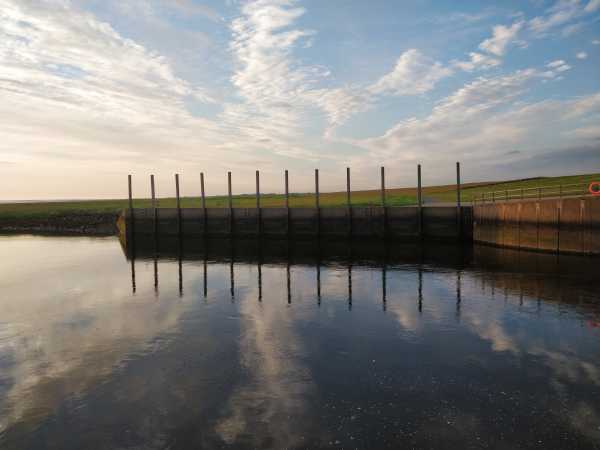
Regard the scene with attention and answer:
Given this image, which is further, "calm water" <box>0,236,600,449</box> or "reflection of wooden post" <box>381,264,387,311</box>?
"reflection of wooden post" <box>381,264,387,311</box>

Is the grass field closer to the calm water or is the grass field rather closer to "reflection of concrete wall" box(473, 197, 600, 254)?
"reflection of concrete wall" box(473, 197, 600, 254)

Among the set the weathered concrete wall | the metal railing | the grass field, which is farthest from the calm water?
the grass field

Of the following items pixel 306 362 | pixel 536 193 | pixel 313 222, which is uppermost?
pixel 536 193

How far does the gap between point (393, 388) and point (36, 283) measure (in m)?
20.7

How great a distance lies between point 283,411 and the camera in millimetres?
7613

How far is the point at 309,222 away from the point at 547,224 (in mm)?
21622

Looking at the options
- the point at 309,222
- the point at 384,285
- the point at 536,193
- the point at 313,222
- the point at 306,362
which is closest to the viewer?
the point at 306,362

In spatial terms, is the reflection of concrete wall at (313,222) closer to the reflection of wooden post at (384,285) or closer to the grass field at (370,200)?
the grass field at (370,200)

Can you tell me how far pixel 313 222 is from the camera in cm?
4131

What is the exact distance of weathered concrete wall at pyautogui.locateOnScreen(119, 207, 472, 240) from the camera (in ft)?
120

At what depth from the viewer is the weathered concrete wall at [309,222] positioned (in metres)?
36.7

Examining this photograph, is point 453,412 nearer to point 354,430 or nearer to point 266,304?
point 354,430

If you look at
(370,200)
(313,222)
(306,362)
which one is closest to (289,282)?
(306,362)

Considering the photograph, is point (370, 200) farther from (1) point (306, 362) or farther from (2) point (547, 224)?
(1) point (306, 362)
